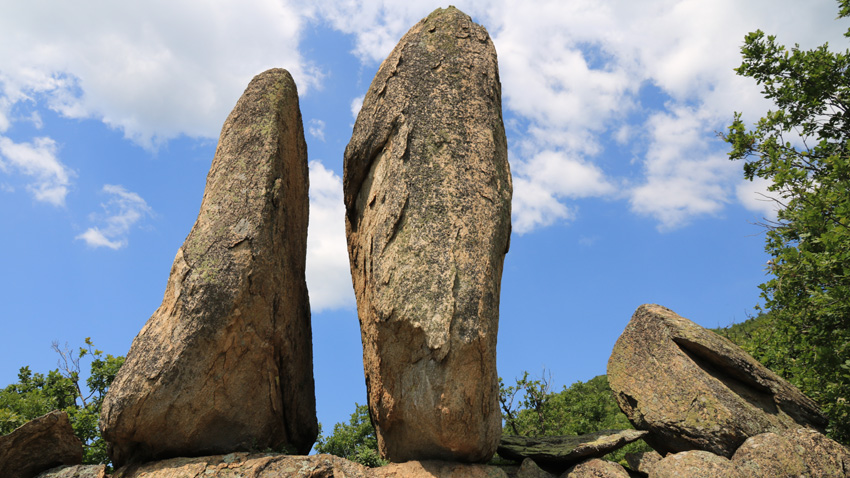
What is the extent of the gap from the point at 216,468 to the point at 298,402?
2905 mm

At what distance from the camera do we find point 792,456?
38.1 feet

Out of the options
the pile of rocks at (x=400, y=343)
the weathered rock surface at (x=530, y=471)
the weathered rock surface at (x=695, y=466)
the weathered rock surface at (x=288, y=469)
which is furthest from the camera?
the weathered rock surface at (x=530, y=471)

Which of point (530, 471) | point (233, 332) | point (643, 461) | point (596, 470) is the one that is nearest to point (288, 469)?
point (233, 332)

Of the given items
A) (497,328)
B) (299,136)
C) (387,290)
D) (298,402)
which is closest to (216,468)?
(298,402)

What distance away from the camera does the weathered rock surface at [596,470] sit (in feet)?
37.7

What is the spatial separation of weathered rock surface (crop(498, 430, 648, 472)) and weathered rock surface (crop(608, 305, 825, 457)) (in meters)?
0.67

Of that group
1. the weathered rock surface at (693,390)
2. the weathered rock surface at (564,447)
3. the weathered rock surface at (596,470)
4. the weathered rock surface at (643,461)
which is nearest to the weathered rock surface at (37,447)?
the weathered rock surface at (564,447)

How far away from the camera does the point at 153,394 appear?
10938 millimetres

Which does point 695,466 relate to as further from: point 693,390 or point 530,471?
point 530,471

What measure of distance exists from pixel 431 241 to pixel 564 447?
16.0 feet

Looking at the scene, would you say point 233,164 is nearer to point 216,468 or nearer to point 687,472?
point 216,468

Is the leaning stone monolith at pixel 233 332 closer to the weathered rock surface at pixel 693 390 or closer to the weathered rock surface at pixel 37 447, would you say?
the weathered rock surface at pixel 37 447

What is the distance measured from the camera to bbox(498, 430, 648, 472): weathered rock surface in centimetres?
1193

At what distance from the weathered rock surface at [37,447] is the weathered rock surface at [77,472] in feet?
0.70
